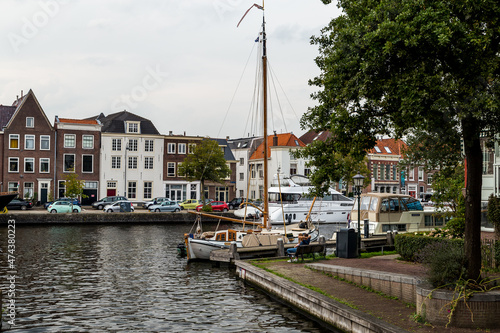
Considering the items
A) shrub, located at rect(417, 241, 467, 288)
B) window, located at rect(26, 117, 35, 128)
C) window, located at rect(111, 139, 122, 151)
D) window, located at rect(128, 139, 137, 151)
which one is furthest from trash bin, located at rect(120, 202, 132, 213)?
shrub, located at rect(417, 241, 467, 288)

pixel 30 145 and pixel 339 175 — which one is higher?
pixel 30 145

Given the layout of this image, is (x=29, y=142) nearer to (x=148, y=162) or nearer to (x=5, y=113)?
(x=5, y=113)

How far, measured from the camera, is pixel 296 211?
2153 inches

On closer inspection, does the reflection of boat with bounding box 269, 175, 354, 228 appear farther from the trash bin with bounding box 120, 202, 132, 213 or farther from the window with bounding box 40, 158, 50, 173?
the window with bounding box 40, 158, 50, 173

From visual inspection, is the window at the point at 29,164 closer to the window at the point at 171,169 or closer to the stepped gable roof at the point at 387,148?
the window at the point at 171,169

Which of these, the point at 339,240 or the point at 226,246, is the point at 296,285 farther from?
the point at 226,246

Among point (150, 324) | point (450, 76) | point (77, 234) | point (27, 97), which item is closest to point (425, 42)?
point (450, 76)

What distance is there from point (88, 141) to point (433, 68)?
6484 cm

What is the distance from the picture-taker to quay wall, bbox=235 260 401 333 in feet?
40.3

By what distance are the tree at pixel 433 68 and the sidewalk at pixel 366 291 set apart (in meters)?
1.96

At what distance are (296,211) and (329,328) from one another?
4055 centimetres

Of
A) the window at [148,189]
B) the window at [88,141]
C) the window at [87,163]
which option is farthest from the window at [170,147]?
the window at [87,163]

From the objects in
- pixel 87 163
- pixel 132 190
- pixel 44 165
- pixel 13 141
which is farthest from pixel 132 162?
pixel 13 141

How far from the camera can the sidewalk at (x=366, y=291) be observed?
1237cm
